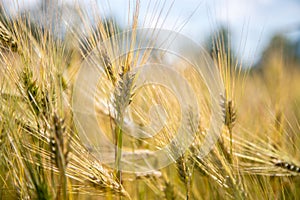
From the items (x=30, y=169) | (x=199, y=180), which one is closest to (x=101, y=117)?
(x=199, y=180)

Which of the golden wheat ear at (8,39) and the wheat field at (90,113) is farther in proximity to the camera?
the golden wheat ear at (8,39)

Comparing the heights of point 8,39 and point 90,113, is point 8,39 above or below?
above

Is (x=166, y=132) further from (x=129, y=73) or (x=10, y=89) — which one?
(x=10, y=89)

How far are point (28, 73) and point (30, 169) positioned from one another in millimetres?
232

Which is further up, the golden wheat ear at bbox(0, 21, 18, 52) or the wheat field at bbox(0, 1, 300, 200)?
the golden wheat ear at bbox(0, 21, 18, 52)

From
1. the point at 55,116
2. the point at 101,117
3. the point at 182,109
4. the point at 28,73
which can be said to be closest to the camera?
the point at 55,116

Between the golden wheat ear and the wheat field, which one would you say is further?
the golden wheat ear

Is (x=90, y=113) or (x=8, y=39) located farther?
(x=90, y=113)

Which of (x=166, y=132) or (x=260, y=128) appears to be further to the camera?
(x=260, y=128)

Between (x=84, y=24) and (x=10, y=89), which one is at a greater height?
Answer: (x=84, y=24)

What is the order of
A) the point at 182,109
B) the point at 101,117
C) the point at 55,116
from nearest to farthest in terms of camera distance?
the point at 55,116 → the point at 182,109 → the point at 101,117

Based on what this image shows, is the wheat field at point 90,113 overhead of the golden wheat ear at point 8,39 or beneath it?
beneath

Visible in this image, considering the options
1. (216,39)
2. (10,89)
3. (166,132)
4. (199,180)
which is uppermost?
(216,39)

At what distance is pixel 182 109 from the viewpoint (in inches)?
39.0
